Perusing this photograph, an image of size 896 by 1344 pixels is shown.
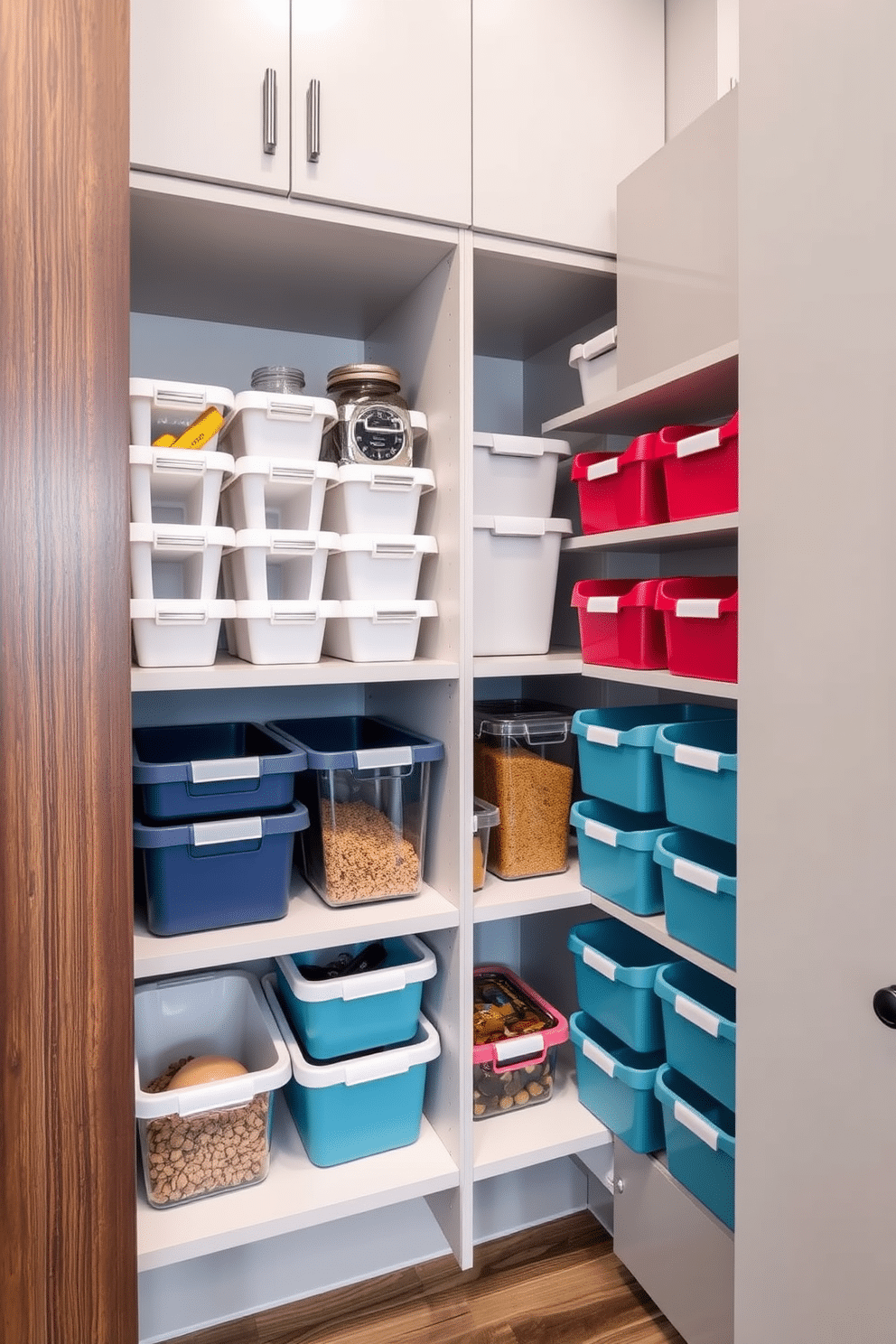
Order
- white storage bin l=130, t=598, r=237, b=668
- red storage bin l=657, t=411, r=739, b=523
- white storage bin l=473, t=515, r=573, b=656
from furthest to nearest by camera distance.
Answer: white storage bin l=473, t=515, r=573, b=656, white storage bin l=130, t=598, r=237, b=668, red storage bin l=657, t=411, r=739, b=523

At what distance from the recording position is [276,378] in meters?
1.59

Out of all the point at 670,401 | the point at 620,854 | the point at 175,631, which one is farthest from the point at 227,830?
the point at 670,401

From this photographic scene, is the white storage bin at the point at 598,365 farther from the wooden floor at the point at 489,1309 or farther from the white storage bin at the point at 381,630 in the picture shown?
the wooden floor at the point at 489,1309

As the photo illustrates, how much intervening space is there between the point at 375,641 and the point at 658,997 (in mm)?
798

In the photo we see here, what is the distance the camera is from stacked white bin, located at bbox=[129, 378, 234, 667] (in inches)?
54.8

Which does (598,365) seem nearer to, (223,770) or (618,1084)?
(223,770)

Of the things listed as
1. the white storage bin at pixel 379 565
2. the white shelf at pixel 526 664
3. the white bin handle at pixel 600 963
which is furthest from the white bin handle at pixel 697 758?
the white storage bin at pixel 379 565

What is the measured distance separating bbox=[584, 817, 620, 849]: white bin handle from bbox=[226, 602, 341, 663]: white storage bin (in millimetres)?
582

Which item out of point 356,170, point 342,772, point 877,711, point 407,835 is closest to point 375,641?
point 342,772

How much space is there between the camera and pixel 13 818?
1101mm

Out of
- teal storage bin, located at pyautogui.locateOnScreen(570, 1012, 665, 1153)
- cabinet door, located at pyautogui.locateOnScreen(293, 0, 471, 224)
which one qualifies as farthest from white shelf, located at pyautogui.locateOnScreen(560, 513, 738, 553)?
teal storage bin, located at pyautogui.locateOnScreen(570, 1012, 665, 1153)

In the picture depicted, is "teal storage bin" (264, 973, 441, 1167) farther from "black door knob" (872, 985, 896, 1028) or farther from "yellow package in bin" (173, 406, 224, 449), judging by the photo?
"yellow package in bin" (173, 406, 224, 449)

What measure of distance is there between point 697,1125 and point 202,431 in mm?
1343

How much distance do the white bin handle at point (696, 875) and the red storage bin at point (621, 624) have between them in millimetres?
341
